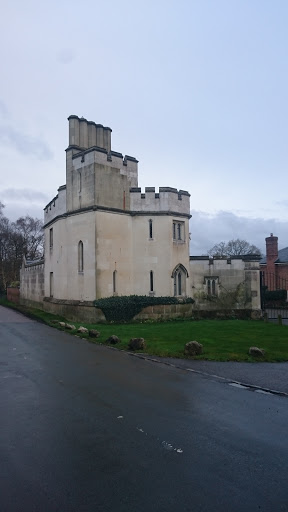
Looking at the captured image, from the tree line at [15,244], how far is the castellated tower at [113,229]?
34157mm

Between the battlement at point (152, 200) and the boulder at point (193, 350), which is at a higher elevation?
the battlement at point (152, 200)

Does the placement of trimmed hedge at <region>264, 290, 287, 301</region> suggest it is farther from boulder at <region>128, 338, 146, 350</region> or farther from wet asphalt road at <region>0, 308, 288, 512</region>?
wet asphalt road at <region>0, 308, 288, 512</region>

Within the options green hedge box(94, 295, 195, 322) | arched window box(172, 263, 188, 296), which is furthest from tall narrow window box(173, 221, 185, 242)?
green hedge box(94, 295, 195, 322)

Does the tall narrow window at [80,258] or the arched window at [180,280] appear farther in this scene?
the arched window at [180,280]

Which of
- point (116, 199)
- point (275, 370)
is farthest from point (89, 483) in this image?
point (116, 199)

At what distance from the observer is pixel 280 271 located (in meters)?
38.9

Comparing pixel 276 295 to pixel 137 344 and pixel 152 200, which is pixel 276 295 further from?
pixel 137 344

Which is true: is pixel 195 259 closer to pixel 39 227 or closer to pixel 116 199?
pixel 116 199

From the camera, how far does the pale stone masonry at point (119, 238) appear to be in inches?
808

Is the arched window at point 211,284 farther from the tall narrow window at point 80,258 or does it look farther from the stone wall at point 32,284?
the stone wall at point 32,284

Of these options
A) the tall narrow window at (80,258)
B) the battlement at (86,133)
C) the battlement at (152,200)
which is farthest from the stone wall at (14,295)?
the battlement at (152,200)

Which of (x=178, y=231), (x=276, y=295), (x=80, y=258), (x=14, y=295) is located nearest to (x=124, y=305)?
(x=80, y=258)

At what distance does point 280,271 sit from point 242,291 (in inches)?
722

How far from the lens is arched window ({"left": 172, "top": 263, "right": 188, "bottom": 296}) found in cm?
2210
